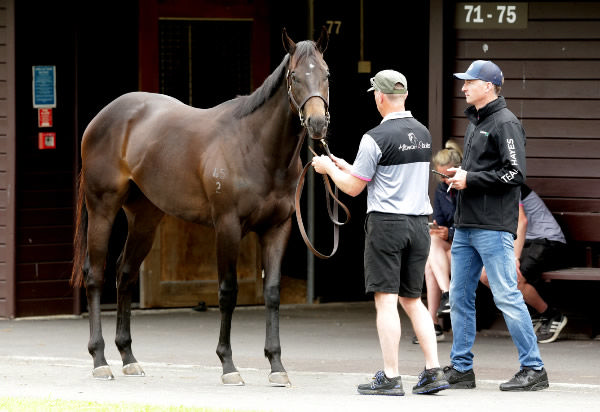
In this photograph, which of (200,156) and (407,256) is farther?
(200,156)

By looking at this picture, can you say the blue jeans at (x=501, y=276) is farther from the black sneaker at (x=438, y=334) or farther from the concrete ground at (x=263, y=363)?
the black sneaker at (x=438, y=334)

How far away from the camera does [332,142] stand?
43.2 feet

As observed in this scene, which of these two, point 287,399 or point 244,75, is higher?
point 244,75

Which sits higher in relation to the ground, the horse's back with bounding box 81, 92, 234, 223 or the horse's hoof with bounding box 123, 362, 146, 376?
the horse's back with bounding box 81, 92, 234, 223

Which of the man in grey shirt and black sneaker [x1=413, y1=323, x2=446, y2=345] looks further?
black sneaker [x1=413, y1=323, x2=446, y2=345]

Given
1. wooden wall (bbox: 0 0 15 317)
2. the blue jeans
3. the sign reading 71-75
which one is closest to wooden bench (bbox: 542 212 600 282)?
the sign reading 71-75

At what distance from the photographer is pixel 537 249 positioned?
414 inches

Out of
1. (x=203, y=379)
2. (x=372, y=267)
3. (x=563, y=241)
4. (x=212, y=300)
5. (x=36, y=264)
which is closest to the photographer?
(x=372, y=267)

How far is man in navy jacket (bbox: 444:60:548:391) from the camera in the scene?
26.6ft

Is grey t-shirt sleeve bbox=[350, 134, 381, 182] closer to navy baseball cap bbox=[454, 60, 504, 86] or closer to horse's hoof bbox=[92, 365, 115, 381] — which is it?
navy baseball cap bbox=[454, 60, 504, 86]

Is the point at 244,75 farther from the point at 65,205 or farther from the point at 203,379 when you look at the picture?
the point at 203,379

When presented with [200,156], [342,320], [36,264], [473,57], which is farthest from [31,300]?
[473,57]

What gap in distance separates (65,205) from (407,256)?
198 inches

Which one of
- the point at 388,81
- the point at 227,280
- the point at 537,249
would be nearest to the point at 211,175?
the point at 227,280
